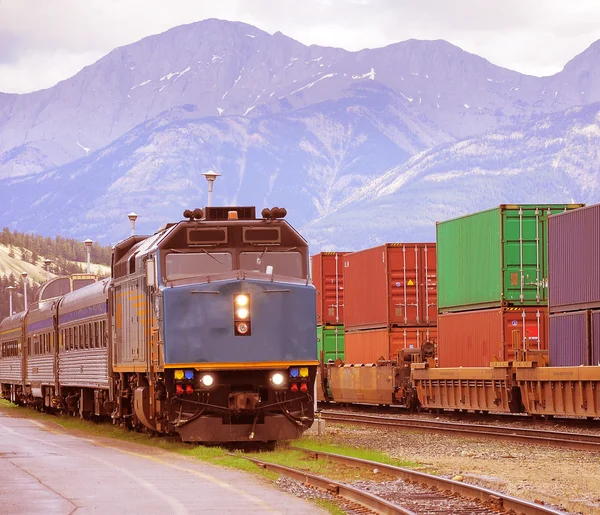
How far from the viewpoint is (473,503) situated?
1391 centimetres

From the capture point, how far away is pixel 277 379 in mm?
21375

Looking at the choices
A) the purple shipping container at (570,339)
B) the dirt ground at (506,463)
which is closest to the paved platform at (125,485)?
the dirt ground at (506,463)

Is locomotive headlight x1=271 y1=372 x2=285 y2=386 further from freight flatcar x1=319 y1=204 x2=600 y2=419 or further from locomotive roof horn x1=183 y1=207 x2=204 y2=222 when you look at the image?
freight flatcar x1=319 y1=204 x2=600 y2=419

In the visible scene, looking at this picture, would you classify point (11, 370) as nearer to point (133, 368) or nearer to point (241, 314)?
point (133, 368)

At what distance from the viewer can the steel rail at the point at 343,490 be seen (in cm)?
1298

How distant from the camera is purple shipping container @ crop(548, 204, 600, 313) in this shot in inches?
1096

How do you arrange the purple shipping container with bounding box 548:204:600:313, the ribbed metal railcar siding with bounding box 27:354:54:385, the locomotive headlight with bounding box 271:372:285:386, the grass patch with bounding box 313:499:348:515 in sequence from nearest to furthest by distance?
the grass patch with bounding box 313:499:348:515 < the locomotive headlight with bounding box 271:372:285:386 < the purple shipping container with bounding box 548:204:600:313 < the ribbed metal railcar siding with bounding box 27:354:54:385

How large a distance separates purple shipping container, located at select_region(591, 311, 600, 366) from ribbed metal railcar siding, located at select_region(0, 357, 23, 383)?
25591 mm

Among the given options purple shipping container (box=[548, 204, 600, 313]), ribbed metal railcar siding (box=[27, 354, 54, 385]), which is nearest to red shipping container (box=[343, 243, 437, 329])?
purple shipping container (box=[548, 204, 600, 313])

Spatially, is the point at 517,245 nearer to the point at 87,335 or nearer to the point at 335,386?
the point at 87,335

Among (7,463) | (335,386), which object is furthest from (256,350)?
(335,386)

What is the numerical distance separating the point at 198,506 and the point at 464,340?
22.2 metres

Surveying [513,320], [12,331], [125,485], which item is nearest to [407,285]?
[513,320]

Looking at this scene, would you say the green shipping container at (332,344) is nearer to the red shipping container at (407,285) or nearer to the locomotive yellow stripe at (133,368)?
the red shipping container at (407,285)
